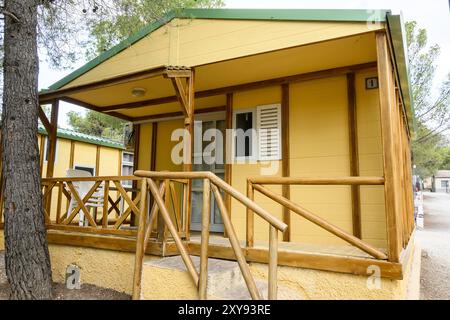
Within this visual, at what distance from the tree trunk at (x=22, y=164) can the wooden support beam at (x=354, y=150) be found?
138 inches

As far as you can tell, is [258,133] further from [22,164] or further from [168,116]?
[22,164]

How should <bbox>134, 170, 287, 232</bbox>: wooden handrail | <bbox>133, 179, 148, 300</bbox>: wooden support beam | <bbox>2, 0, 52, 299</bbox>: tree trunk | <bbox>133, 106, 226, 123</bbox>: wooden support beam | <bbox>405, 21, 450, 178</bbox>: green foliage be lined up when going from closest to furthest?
<bbox>134, 170, 287, 232</bbox>: wooden handrail, <bbox>133, 179, 148, 300</bbox>: wooden support beam, <bbox>2, 0, 52, 299</bbox>: tree trunk, <bbox>133, 106, 226, 123</bbox>: wooden support beam, <bbox>405, 21, 450, 178</bbox>: green foliage

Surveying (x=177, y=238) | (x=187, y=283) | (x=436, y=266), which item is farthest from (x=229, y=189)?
(x=436, y=266)

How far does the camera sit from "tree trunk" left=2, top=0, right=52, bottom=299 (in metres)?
3.32

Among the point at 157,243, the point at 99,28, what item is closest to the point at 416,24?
the point at 99,28

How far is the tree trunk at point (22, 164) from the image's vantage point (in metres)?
3.32

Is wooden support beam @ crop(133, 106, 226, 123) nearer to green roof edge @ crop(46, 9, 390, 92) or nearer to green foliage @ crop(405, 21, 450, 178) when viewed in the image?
green roof edge @ crop(46, 9, 390, 92)

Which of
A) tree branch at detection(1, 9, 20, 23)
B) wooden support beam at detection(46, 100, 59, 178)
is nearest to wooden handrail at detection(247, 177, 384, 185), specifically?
tree branch at detection(1, 9, 20, 23)

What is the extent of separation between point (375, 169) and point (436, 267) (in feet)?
12.8

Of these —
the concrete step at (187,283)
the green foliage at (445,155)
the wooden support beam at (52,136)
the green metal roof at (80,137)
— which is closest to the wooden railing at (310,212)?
the concrete step at (187,283)

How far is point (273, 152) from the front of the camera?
4555 mm

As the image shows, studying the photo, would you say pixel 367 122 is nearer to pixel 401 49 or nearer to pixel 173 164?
pixel 401 49

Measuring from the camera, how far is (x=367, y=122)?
13.1ft
